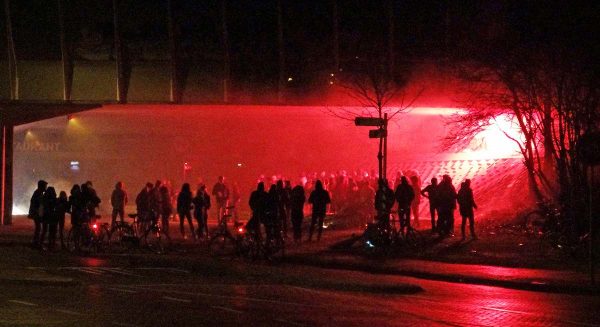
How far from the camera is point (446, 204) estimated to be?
2467 cm

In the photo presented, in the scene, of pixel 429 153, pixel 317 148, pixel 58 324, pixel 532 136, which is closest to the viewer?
pixel 58 324

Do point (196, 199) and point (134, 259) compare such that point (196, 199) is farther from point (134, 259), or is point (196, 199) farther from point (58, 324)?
point (58, 324)

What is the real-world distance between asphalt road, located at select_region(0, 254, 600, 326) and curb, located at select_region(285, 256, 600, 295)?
0.38 meters

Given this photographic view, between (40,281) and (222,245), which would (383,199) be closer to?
(222,245)

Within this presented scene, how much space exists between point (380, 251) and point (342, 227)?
667 centimetres

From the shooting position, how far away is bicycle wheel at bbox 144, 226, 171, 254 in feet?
76.7

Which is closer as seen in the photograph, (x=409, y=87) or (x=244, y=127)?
(x=409, y=87)

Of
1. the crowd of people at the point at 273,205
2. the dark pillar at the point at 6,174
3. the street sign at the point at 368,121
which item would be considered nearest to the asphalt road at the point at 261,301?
the crowd of people at the point at 273,205

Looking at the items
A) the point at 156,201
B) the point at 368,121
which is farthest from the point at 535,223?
the point at 156,201

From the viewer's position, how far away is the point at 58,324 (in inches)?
442

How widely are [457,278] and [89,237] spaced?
9977 millimetres

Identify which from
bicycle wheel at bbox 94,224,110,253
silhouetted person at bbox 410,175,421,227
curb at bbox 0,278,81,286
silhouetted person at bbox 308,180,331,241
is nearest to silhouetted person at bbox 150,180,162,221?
bicycle wheel at bbox 94,224,110,253

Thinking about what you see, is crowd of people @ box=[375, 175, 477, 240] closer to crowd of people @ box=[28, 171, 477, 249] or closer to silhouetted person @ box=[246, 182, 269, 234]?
crowd of people @ box=[28, 171, 477, 249]

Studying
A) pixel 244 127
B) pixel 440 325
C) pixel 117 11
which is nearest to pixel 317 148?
pixel 244 127
